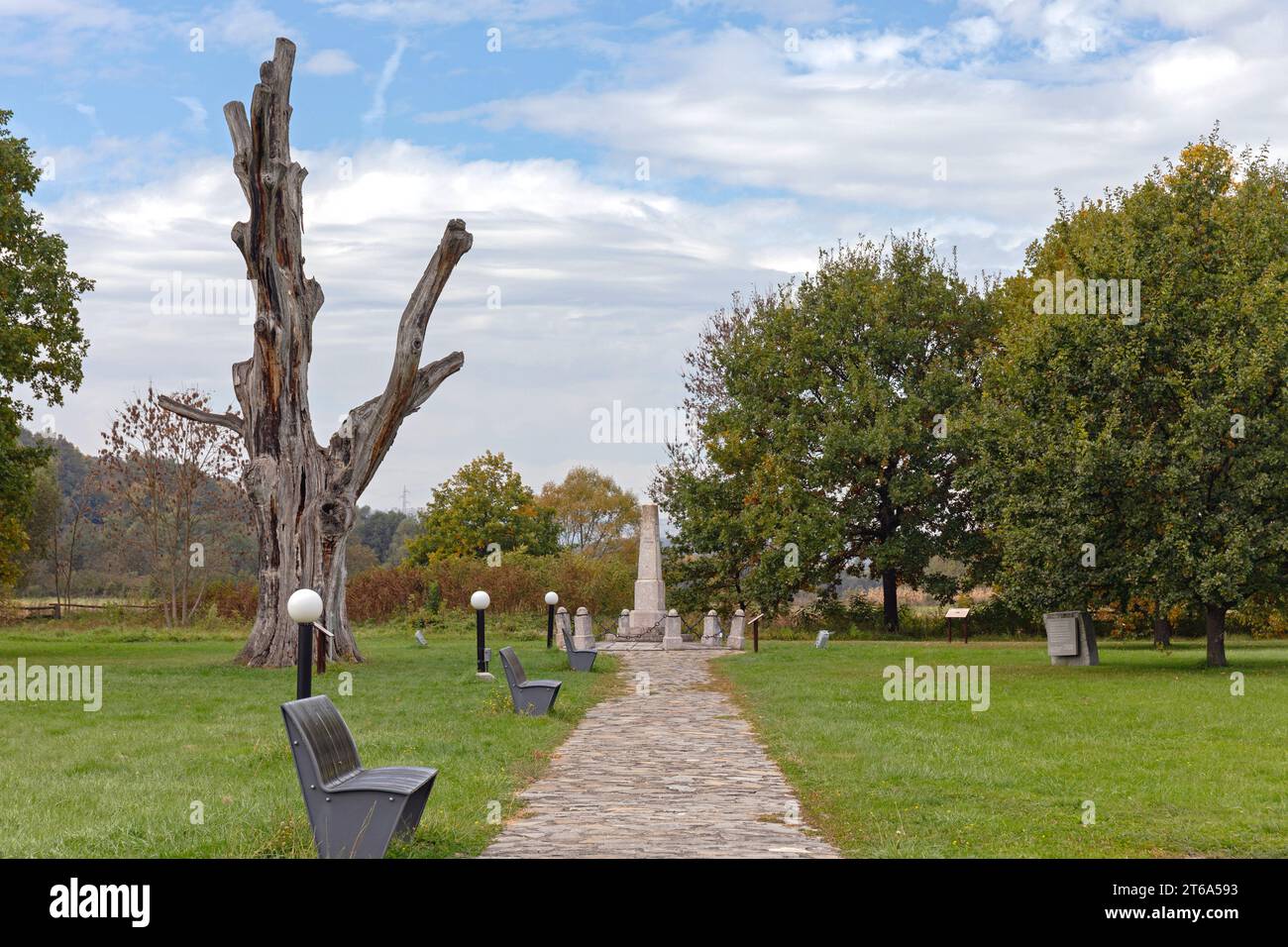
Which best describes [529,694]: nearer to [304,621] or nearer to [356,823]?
[304,621]

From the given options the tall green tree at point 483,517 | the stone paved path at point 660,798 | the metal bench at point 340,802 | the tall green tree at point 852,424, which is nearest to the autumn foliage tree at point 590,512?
the tall green tree at point 483,517

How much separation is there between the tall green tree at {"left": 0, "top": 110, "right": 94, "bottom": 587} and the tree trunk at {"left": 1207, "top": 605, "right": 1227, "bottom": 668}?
24.2 m

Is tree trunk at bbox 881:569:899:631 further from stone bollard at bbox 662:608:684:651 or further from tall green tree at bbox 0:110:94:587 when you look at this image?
tall green tree at bbox 0:110:94:587

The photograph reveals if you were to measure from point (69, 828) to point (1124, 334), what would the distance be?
66.2 feet

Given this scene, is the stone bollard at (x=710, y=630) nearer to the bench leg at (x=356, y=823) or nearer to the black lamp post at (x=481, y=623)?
the black lamp post at (x=481, y=623)

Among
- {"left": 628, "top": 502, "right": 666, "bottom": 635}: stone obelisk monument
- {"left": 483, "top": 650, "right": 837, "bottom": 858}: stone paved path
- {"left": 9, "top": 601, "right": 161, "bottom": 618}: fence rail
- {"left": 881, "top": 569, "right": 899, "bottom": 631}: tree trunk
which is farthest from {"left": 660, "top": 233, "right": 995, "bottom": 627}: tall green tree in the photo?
{"left": 483, "top": 650, "right": 837, "bottom": 858}: stone paved path

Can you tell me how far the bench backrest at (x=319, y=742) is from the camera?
7426 millimetres

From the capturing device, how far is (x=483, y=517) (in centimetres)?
→ 5947

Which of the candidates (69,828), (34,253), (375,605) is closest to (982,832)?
(69,828)

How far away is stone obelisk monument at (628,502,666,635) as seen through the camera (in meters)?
38.9

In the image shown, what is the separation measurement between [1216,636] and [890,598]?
1891 centimetres

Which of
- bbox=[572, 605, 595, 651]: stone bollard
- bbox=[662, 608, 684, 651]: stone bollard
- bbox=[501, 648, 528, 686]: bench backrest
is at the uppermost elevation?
bbox=[501, 648, 528, 686]: bench backrest

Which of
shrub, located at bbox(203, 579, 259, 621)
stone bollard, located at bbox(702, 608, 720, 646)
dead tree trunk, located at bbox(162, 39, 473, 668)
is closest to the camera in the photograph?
dead tree trunk, located at bbox(162, 39, 473, 668)

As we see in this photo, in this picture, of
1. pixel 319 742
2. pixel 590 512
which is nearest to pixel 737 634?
pixel 319 742
